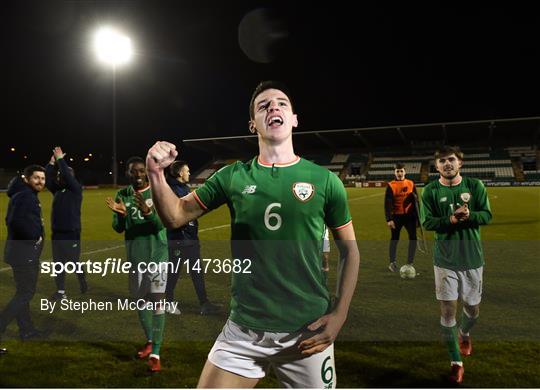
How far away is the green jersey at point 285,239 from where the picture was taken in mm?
2070

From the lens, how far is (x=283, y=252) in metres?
2.09

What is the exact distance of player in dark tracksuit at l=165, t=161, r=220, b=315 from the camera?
606 centimetres

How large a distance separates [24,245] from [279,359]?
4.00 m

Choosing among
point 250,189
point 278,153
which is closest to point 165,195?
point 250,189

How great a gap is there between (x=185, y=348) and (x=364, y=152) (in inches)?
2225

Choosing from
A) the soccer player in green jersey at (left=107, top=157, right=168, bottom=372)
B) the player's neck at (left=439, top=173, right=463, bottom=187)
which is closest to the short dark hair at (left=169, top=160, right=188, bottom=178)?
the soccer player in green jersey at (left=107, top=157, right=168, bottom=372)

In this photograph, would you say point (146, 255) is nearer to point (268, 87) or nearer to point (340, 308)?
point (268, 87)

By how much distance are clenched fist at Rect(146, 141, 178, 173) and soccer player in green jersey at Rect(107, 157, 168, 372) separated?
8.38ft

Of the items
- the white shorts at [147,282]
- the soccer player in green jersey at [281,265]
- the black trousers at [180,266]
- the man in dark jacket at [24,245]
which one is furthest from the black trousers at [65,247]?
the soccer player in green jersey at [281,265]

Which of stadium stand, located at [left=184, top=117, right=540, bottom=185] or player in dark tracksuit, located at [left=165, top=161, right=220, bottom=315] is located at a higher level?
stadium stand, located at [left=184, top=117, right=540, bottom=185]

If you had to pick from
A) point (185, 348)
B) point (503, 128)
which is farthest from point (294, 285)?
point (503, 128)

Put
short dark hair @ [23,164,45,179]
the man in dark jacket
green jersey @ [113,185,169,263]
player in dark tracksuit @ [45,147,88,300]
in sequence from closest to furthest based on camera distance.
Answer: green jersey @ [113,185,169,263], the man in dark jacket, short dark hair @ [23,164,45,179], player in dark tracksuit @ [45,147,88,300]

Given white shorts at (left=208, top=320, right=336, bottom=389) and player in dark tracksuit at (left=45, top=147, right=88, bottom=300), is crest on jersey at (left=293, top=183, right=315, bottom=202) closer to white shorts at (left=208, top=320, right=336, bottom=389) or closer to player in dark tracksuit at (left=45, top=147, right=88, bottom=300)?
white shorts at (left=208, top=320, right=336, bottom=389)

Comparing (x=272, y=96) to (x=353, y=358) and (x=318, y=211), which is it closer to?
(x=318, y=211)
